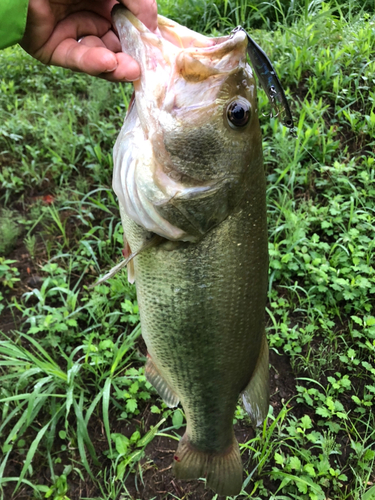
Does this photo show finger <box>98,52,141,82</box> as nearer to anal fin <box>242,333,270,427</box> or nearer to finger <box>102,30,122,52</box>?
finger <box>102,30,122,52</box>

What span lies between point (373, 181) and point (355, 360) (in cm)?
144

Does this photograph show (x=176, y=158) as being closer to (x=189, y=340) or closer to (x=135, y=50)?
(x=135, y=50)

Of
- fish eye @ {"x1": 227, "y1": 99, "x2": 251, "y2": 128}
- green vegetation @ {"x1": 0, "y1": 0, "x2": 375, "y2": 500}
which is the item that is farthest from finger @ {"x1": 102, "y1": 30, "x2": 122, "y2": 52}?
green vegetation @ {"x1": 0, "y1": 0, "x2": 375, "y2": 500}

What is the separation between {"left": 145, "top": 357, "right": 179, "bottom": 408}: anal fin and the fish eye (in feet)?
3.48

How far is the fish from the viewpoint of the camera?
1149 mm

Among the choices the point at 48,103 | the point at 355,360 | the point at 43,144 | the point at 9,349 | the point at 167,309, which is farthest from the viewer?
the point at 48,103

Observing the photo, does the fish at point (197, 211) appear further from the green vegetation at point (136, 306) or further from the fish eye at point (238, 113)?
the green vegetation at point (136, 306)

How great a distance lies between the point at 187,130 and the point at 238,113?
6.9 inches

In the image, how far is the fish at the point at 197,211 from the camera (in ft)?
3.77

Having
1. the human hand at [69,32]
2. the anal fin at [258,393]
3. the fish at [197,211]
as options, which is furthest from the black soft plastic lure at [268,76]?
the anal fin at [258,393]

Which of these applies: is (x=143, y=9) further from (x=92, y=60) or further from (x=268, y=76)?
(x=268, y=76)

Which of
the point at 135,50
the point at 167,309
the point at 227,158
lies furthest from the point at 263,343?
the point at 135,50

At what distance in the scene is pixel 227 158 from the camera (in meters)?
1.20

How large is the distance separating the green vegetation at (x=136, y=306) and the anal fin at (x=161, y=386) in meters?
0.58
